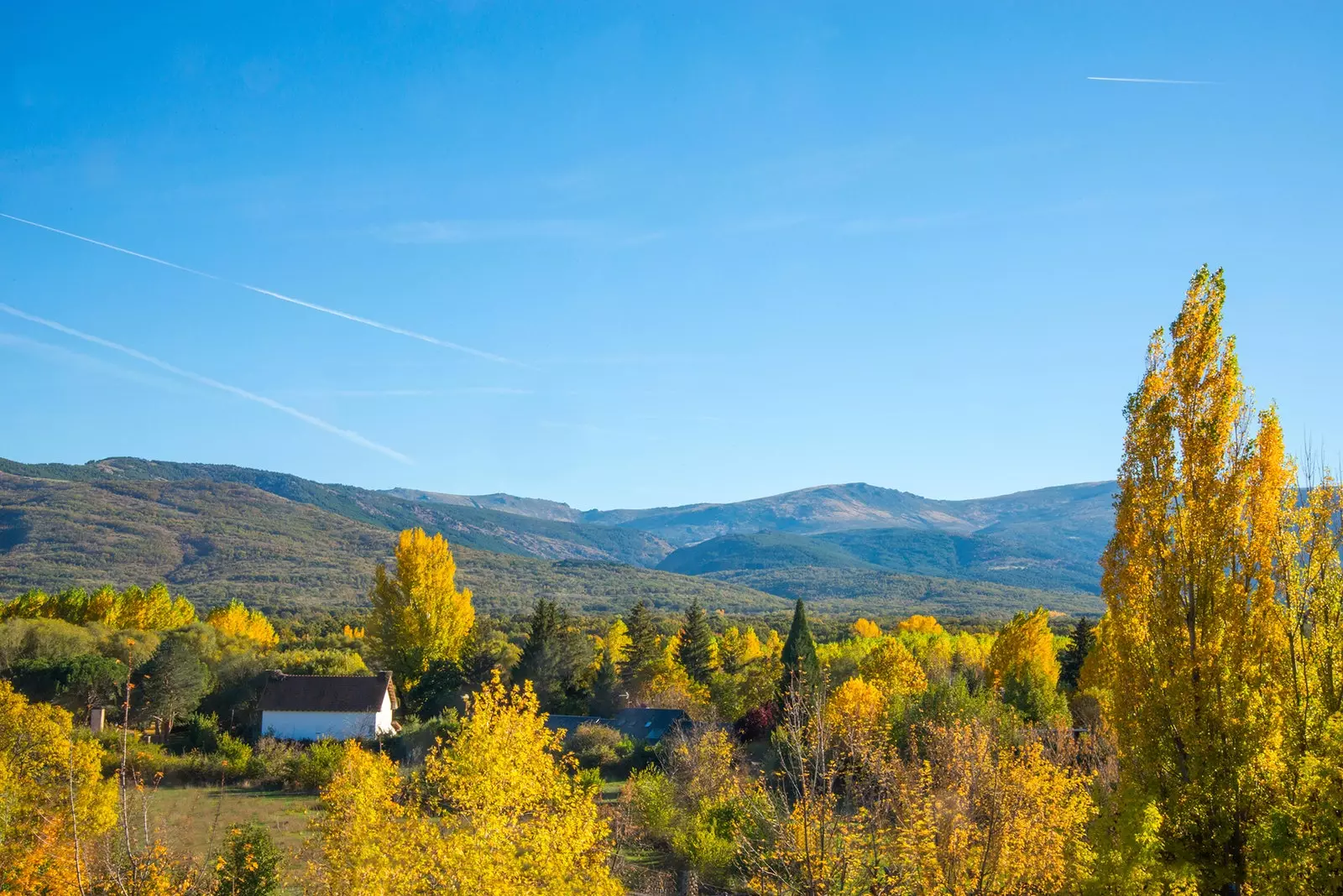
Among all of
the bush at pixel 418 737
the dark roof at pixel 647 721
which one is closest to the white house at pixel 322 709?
the bush at pixel 418 737

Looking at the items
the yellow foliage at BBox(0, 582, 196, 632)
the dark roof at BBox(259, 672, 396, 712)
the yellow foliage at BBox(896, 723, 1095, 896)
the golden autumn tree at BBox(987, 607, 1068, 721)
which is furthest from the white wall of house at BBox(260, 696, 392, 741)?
the yellow foliage at BBox(896, 723, 1095, 896)

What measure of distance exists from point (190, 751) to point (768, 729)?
93.1 feet

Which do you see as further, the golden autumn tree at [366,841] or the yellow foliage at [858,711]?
the yellow foliage at [858,711]

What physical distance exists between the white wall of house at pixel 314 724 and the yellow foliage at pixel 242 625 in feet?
76.4

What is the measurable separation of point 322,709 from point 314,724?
0.86 metres

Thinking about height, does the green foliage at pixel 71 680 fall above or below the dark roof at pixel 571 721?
above

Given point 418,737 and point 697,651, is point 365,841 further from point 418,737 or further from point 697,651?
point 697,651

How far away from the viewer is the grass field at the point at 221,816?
30.5 metres

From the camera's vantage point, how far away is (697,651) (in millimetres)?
64500

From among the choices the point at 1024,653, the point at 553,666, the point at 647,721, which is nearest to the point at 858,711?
the point at 1024,653

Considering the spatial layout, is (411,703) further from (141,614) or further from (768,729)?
(141,614)

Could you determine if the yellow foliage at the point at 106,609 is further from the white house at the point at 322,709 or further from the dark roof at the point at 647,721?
the dark roof at the point at 647,721

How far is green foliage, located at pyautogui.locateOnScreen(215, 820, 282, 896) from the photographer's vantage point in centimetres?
2194

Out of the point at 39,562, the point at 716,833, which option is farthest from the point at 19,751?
the point at 39,562
